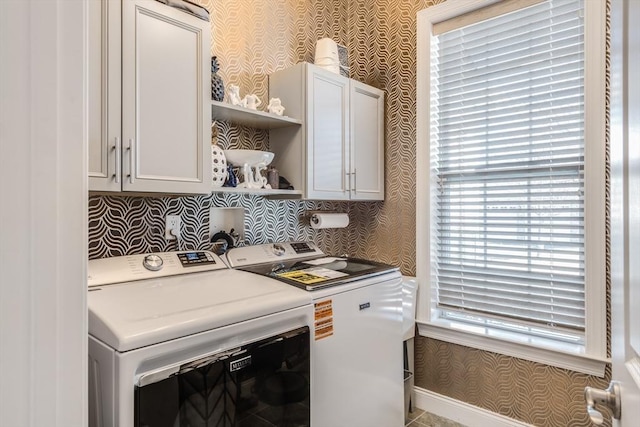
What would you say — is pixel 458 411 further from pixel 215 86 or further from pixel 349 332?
pixel 215 86

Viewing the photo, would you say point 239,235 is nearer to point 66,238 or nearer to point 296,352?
point 296,352

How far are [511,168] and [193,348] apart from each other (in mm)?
1966

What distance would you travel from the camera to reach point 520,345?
210 centimetres

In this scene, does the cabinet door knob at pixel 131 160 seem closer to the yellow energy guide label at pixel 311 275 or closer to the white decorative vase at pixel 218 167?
the white decorative vase at pixel 218 167

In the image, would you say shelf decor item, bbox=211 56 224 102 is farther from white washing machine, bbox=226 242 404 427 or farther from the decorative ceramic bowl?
white washing machine, bbox=226 242 404 427

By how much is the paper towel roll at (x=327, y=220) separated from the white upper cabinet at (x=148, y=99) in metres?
0.98

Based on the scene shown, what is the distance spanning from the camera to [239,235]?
2.15m

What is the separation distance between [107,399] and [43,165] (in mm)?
805

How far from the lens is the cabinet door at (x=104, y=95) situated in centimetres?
131

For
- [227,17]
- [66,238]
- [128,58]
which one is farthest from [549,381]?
[227,17]

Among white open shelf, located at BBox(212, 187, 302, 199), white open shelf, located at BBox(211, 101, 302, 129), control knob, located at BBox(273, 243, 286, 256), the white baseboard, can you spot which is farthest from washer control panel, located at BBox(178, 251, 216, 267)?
the white baseboard

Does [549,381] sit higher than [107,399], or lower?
lower

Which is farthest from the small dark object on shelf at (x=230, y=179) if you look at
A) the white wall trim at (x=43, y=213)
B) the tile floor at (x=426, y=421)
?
the tile floor at (x=426, y=421)

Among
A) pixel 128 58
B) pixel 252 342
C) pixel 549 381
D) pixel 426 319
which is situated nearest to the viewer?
pixel 252 342
